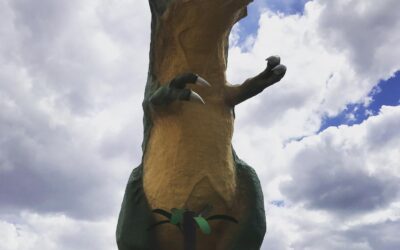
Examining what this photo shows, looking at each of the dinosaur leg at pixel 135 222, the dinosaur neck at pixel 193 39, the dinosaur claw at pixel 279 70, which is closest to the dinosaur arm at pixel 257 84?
the dinosaur claw at pixel 279 70

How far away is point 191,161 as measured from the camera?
3707mm

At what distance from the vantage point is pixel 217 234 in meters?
3.78

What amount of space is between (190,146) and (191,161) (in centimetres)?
9

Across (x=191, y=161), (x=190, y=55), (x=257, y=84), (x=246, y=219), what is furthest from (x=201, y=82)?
(x=246, y=219)

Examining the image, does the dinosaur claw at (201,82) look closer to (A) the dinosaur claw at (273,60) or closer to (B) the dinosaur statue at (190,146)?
(B) the dinosaur statue at (190,146)

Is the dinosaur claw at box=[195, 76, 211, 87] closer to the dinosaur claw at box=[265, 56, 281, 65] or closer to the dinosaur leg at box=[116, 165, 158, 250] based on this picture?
the dinosaur claw at box=[265, 56, 281, 65]

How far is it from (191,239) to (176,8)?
1.44m

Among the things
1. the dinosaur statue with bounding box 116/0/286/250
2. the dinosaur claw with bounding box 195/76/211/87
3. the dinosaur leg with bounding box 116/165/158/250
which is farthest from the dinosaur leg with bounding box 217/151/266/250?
the dinosaur claw with bounding box 195/76/211/87

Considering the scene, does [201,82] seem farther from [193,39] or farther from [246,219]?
[246,219]

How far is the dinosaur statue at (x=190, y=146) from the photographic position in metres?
3.70

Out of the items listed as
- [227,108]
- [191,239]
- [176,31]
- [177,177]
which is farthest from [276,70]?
[191,239]

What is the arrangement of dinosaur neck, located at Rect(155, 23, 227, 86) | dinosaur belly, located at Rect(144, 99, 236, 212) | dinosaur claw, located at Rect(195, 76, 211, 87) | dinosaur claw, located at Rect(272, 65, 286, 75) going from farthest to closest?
1. dinosaur claw, located at Rect(272, 65, 286, 75)
2. dinosaur neck, located at Rect(155, 23, 227, 86)
3. dinosaur belly, located at Rect(144, 99, 236, 212)
4. dinosaur claw, located at Rect(195, 76, 211, 87)

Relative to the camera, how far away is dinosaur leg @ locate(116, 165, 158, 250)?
12.1 feet

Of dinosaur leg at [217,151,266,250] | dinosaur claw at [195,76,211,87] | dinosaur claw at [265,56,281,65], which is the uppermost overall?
dinosaur claw at [265,56,281,65]
